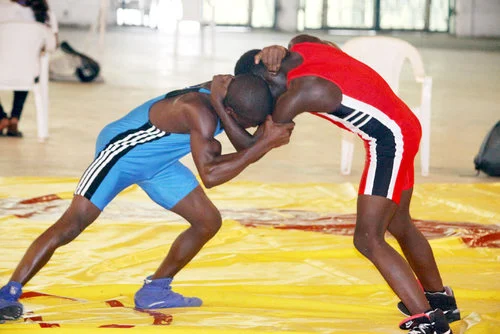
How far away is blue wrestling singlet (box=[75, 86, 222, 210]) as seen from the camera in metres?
3.48

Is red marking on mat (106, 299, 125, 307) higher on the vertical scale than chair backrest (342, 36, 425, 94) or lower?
lower

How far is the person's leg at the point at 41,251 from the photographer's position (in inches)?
134

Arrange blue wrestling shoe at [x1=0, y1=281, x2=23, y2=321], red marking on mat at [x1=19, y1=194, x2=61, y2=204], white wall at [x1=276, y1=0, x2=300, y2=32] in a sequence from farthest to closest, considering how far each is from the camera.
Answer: white wall at [x1=276, y1=0, x2=300, y2=32] → red marking on mat at [x1=19, y1=194, x2=61, y2=204] → blue wrestling shoe at [x1=0, y1=281, x2=23, y2=321]

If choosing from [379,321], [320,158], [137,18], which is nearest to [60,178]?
[320,158]

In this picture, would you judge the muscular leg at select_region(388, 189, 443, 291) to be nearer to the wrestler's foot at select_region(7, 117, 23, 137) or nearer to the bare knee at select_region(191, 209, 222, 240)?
the bare knee at select_region(191, 209, 222, 240)

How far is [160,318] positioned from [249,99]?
905 millimetres

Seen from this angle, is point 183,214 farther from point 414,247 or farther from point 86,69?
point 86,69

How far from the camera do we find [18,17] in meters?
8.16

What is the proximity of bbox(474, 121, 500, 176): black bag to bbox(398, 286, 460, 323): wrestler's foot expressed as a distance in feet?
11.4

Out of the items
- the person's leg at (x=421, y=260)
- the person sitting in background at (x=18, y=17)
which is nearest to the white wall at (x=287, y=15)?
the person sitting in background at (x=18, y=17)

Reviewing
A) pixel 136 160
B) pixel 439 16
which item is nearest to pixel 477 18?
pixel 439 16

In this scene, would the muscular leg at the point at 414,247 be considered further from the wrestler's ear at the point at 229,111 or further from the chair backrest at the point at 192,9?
the chair backrest at the point at 192,9

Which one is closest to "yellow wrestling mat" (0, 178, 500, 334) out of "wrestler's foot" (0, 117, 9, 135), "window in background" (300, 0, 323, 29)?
"wrestler's foot" (0, 117, 9, 135)

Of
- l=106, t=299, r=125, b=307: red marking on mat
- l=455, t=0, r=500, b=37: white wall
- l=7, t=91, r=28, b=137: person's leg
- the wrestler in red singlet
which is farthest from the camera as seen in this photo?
l=455, t=0, r=500, b=37: white wall
